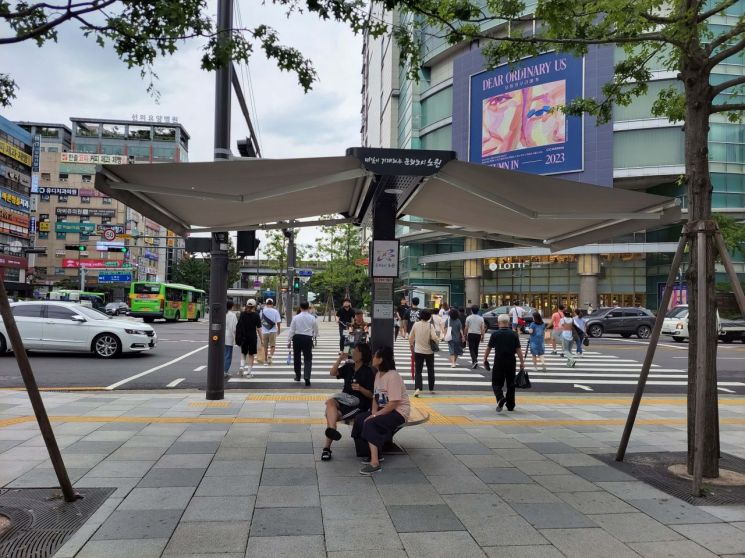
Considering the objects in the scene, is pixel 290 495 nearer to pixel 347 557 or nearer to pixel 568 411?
pixel 347 557

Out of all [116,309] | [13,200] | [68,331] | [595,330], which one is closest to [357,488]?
[68,331]

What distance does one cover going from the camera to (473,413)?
8969 millimetres

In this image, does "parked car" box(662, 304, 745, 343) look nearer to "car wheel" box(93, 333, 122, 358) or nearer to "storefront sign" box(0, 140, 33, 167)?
"car wheel" box(93, 333, 122, 358)

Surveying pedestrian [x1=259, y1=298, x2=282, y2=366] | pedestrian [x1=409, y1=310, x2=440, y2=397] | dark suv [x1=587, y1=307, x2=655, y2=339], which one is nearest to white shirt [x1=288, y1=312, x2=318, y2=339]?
pedestrian [x1=409, y1=310, x2=440, y2=397]

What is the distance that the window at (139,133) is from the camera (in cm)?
11125

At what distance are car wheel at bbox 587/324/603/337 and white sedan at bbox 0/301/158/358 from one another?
72.5 ft

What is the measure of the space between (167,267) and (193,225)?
107 m

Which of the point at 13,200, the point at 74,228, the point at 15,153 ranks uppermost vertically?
the point at 15,153

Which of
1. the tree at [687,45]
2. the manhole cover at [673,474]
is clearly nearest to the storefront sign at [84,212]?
the tree at [687,45]

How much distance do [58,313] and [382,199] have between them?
12392 millimetres

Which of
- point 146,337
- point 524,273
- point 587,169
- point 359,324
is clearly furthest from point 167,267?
point 359,324

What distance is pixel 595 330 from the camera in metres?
29.1

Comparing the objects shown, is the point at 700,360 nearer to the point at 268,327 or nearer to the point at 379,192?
the point at 379,192

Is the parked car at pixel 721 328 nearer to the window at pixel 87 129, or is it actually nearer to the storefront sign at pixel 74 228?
the storefront sign at pixel 74 228
